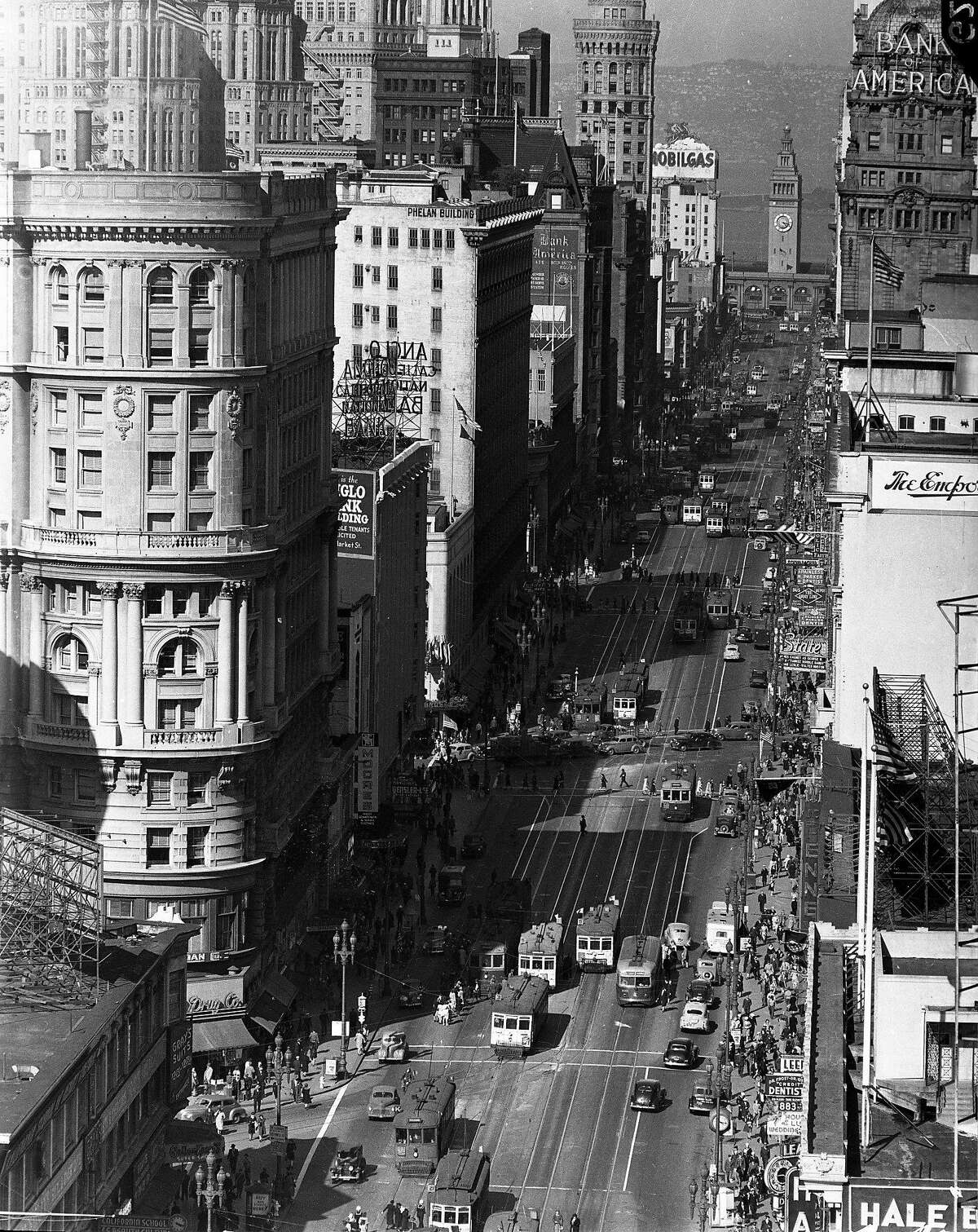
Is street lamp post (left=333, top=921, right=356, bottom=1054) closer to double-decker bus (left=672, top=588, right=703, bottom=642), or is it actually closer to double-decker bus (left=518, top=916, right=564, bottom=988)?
double-decker bus (left=518, top=916, right=564, bottom=988)

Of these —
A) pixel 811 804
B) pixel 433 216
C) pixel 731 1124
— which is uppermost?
pixel 433 216

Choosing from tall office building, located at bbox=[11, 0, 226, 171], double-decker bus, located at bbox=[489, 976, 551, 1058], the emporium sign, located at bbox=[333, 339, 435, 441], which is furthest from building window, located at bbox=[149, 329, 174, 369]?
the emporium sign, located at bbox=[333, 339, 435, 441]

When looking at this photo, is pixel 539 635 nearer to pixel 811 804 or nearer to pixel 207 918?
pixel 207 918

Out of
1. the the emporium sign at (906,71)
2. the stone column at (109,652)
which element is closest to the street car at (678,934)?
the stone column at (109,652)

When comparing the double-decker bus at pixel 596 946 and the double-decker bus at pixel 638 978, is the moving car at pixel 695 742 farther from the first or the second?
the double-decker bus at pixel 638 978

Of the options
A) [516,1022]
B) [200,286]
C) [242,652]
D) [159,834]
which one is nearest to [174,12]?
[200,286]

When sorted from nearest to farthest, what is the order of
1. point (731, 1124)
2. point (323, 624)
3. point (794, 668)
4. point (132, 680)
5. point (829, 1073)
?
point (829, 1073) < point (731, 1124) < point (132, 680) < point (323, 624) < point (794, 668)

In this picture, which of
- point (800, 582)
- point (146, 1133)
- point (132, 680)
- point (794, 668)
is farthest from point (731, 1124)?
point (800, 582)
